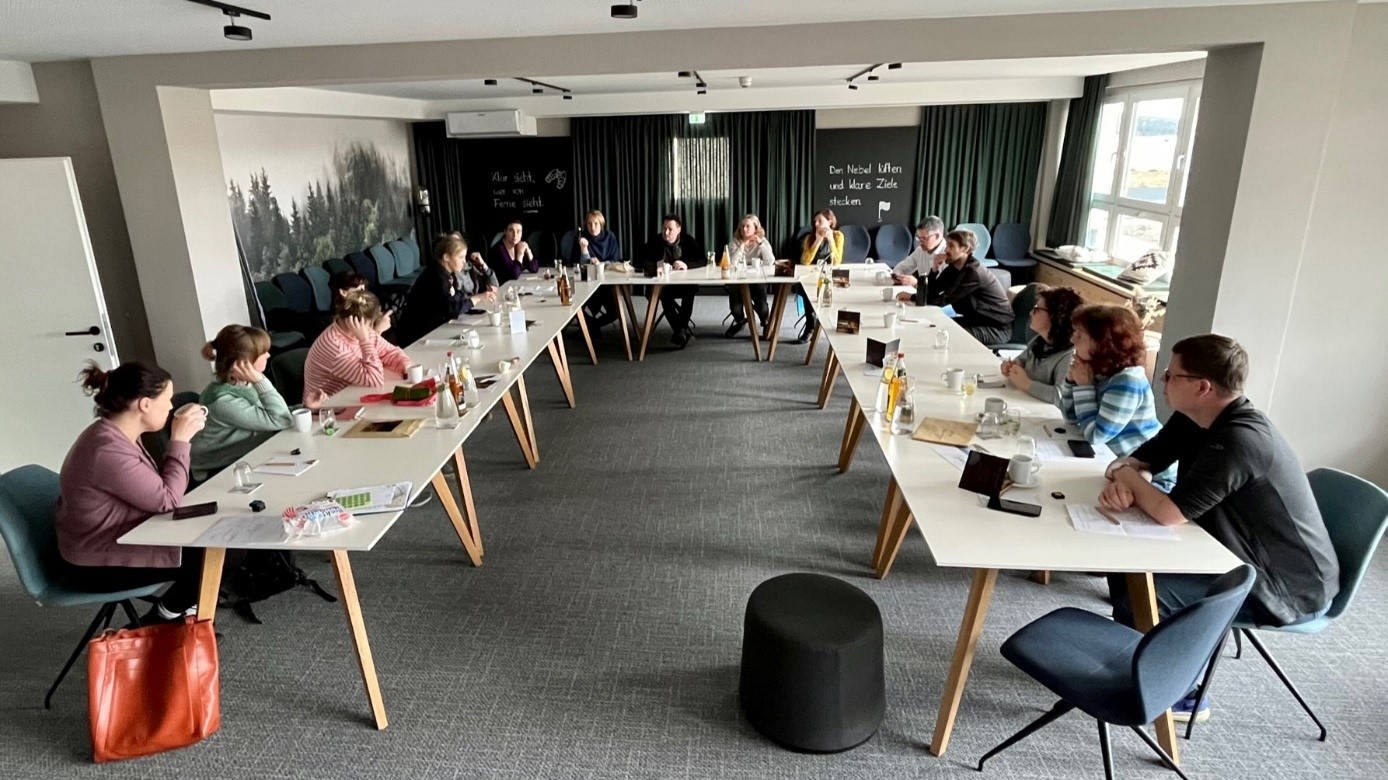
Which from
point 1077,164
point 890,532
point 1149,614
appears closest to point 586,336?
point 890,532

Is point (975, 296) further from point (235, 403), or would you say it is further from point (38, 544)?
point (38, 544)

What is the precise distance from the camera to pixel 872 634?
2303 mm

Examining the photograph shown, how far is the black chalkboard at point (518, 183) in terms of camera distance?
9484 millimetres

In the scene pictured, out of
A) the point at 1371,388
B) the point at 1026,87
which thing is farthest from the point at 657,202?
the point at 1371,388

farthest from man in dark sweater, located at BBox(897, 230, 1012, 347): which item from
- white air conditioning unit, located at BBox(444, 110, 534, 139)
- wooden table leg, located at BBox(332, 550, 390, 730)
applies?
white air conditioning unit, located at BBox(444, 110, 534, 139)

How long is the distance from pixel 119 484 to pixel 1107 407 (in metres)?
3.35

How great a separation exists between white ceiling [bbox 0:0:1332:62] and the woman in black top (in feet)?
4.43

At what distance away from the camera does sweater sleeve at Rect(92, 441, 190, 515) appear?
2.34 metres

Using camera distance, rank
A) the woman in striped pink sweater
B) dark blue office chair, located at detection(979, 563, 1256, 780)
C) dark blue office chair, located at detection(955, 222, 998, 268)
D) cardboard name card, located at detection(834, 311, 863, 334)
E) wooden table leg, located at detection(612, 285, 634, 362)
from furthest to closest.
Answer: dark blue office chair, located at detection(955, 222, 998, 268), wooden table leg, located at detection(612, 285, 634, 362), cardboard name card, located at detection(834, 311, 863, 334), the woman in striped pink sweater, dark blue office chair, located at detection(979, 563, 1256, 780)

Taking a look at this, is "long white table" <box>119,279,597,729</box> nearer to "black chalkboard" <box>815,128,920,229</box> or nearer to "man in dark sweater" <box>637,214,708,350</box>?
"man in dark sweater" <box>637,214,708,350</box>

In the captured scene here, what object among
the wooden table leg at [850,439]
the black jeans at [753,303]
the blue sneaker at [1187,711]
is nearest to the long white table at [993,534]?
the blue sneaker at [1187,711]

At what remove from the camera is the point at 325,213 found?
7.67 metres

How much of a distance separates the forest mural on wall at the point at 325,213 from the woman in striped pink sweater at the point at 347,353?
113 inches

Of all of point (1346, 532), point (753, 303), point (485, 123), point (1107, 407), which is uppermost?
point (485, 123)
